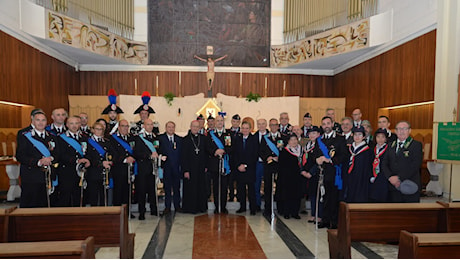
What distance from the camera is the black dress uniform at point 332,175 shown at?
15.8 ft

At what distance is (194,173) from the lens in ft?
19.3

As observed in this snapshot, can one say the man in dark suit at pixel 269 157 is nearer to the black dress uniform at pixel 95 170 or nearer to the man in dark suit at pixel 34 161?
the black dress uniform at pixel 95 170

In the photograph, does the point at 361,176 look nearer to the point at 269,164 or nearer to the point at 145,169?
the point at 269,164

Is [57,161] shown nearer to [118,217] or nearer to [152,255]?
[152,255]

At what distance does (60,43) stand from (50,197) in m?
5.56

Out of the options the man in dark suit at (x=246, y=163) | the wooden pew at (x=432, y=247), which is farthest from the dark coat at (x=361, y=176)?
the wooden pew at (x=432, y=247)

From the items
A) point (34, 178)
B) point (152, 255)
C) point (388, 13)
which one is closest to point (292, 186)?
point (152, 255)

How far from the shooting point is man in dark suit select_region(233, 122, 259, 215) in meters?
5.77

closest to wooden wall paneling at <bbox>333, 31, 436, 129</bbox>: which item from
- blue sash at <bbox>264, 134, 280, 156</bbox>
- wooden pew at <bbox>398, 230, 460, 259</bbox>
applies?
blue sash at <bbox>264, 134, 280, 156</bbox>

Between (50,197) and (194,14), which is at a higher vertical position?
(194,14)

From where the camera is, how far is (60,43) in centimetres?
875

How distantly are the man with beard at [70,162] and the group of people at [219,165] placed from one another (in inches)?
0.5

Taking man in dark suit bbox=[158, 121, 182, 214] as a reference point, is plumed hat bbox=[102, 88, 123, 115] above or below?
above

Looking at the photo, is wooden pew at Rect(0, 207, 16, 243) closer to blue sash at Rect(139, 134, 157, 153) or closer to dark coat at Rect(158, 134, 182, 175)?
blue sash at Rect(139, 134, 157, 153)
